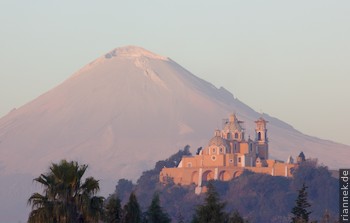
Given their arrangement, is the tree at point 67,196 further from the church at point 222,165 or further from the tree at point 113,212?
the church at point 222,165

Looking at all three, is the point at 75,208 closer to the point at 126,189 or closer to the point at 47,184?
the point at 47,184

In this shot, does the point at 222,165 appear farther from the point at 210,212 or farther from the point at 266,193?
the point at 210,212

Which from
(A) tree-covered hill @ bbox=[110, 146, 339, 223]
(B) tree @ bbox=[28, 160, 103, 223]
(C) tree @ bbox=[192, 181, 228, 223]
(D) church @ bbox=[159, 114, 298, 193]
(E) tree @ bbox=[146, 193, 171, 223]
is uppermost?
(D) church @ bbox=[159, 114, 298, 193]

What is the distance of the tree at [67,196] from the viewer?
47.8m

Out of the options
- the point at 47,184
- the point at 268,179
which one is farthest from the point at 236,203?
the point at 47,184

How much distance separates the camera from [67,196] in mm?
48094

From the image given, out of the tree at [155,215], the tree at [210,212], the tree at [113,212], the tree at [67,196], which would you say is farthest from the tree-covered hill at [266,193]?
the tree at [67,196]

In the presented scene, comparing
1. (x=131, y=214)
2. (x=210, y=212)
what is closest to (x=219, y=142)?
(x=210, y=212)

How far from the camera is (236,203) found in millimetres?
191875

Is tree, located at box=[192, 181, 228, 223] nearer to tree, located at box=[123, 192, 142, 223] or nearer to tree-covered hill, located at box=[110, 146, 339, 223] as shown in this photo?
tree, located at box=[123, 192, 142, 223]

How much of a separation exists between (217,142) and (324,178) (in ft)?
50.6

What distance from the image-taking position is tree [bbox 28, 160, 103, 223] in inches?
1881

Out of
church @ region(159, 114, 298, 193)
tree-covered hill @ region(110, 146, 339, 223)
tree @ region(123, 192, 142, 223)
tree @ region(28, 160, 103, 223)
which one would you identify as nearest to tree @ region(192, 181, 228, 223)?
tree @ region(123, 192, 142, 223)

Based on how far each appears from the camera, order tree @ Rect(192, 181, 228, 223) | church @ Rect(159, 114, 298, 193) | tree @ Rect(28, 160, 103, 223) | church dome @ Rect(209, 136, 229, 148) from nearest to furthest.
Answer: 1. tree @ Rect(28, 160, 103, 223)
2. tree @ Rect(192, 181, 228, 223)
3. church dome @ Rect(209, 136, 229, 148)
4. church @ Rect(159, 114, 298, 193)
